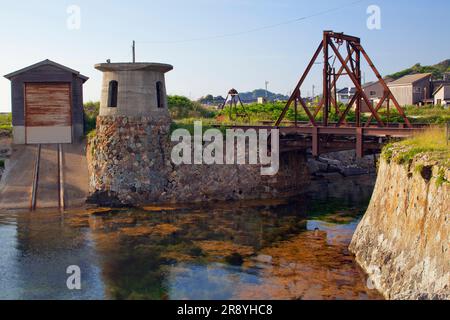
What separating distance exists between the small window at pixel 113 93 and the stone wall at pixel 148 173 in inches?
46.9

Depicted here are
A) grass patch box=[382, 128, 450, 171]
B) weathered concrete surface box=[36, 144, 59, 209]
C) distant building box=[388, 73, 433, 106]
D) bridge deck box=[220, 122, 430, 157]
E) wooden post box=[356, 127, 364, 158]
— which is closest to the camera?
grass patch box=[382, 128, 450, 171]

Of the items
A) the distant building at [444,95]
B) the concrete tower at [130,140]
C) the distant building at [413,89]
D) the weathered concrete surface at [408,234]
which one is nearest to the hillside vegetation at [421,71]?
the distant building at [413,89]

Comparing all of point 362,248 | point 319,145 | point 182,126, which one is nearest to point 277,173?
point 319,145

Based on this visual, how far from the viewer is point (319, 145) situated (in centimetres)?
2816

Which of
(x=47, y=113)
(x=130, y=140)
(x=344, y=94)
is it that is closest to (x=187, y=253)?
(x=130, y=140)

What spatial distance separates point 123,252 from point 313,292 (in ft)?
26.5

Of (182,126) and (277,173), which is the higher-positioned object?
(182,126)

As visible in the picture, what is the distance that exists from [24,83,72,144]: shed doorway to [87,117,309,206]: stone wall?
4679 mm

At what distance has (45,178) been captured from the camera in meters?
29.2

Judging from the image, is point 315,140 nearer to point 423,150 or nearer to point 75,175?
point 423,150

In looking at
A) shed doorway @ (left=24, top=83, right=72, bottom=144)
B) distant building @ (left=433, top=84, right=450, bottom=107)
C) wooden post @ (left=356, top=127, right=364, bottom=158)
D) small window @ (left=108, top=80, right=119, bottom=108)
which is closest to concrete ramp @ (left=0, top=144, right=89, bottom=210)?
shed doorway @ (left=24, top=83, right=72, bottom=144)

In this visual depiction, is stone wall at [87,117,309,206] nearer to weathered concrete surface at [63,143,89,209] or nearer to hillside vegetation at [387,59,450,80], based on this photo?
weathered concrete surface at [63,143,89,209]

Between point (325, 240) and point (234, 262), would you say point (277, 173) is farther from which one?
point (234, 262)

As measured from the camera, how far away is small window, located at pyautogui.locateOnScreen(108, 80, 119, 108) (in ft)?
98.6
